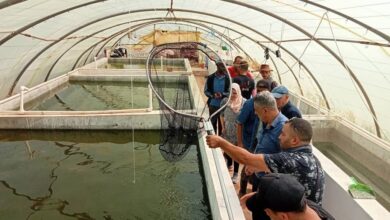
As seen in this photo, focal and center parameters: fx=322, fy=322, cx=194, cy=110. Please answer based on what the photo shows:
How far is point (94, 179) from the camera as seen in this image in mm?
5461

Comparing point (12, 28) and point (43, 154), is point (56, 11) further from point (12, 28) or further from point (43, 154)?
point (43, 154)

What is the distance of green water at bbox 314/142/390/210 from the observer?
5523mm

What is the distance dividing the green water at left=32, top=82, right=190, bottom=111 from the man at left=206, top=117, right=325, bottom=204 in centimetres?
707

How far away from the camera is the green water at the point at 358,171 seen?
552 cm

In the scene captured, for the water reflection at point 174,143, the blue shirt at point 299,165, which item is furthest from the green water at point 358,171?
the blue shirt at point 299,165

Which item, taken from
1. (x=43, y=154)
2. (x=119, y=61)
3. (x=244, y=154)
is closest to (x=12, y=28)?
(x=43, y=154)

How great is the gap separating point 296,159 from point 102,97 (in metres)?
10.6

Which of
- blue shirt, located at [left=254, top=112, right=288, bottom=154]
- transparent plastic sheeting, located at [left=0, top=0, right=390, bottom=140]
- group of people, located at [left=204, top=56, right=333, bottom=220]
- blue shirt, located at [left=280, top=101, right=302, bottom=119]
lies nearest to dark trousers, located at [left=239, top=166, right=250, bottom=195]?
group of people, located at [left=204, top=56, right=333, bottom=220]

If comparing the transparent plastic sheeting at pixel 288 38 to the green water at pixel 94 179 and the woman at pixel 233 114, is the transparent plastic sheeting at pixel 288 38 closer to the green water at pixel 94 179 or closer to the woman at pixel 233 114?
the woman at pixel 233 114

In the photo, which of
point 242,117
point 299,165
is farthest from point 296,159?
point 242,117

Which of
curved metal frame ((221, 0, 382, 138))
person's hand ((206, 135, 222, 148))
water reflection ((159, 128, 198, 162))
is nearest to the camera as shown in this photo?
person's hand ((206, 135, 222, 148))

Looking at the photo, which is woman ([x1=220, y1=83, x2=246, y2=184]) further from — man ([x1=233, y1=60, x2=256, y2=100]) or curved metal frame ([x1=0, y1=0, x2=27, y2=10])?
curved metal frame ([x1=0, y1=0, x2=27, y2=10])

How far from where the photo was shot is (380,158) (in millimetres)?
5965

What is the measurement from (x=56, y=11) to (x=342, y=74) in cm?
696
